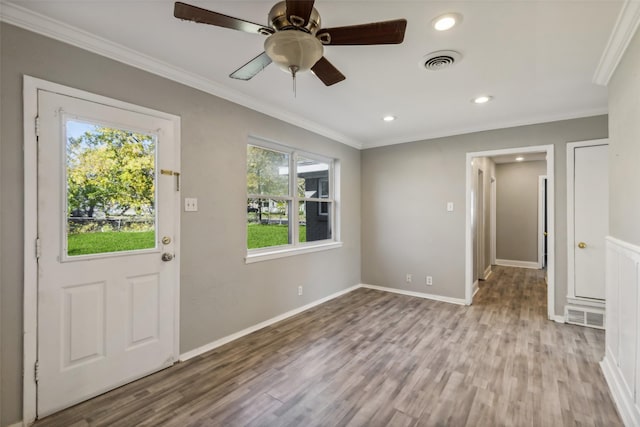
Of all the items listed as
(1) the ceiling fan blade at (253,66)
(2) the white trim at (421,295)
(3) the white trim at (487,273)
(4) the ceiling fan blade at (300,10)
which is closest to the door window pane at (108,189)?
(1) the ceiling fan blade at (253,66)

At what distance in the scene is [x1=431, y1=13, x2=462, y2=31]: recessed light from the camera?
5.69 feet

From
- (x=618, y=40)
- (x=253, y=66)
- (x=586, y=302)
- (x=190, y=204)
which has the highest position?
A: (x=618, y=40)

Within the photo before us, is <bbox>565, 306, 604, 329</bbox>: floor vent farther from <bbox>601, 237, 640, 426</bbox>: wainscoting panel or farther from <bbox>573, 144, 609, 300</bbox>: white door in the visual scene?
<bbox>601, 237, 640, 426</bbox>: wainscoting panel

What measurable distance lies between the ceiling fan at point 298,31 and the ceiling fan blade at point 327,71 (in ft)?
0.83

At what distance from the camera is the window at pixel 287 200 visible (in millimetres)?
3328

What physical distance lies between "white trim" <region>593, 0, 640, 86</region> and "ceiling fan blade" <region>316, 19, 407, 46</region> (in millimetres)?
1341

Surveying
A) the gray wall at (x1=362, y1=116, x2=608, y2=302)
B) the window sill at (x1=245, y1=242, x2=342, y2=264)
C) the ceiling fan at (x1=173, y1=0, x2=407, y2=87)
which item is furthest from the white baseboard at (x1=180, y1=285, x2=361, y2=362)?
the ceiling fan at (x1=173, y1=0, x2=407, y2=87)

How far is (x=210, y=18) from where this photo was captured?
4.58 ft

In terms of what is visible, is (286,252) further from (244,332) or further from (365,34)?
(365,34)

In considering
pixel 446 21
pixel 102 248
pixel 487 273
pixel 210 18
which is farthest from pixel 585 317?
pixel 102 248

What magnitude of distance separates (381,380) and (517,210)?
6245mm

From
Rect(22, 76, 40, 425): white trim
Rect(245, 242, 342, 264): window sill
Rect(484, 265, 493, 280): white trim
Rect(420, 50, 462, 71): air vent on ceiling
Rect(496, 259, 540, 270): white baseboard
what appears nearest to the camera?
Rect(22, 76, 40, 425): white trim

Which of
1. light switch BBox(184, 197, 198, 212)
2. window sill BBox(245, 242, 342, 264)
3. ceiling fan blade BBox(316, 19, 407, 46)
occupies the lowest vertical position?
window sill BBox(245, 242, 342, 264)

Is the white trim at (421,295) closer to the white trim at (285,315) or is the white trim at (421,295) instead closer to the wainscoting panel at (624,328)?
the white trim at (285,315)
